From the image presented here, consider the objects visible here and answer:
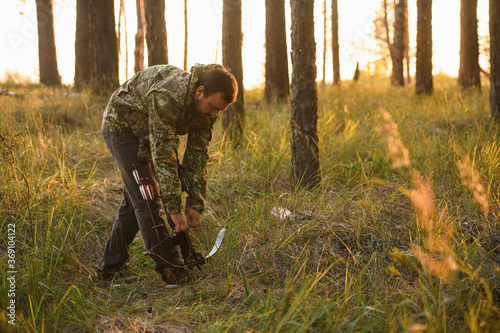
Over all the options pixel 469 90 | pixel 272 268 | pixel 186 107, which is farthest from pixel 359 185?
pixel 469 90

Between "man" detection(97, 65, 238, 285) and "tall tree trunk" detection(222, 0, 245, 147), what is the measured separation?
9.61 feet

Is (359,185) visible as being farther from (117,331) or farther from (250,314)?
(117,331)

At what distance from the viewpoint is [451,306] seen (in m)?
2.53

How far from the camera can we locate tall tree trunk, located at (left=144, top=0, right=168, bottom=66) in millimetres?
6668

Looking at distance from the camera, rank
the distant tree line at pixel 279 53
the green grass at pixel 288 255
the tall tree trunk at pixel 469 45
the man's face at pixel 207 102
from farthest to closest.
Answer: the tall tree trunk at pixel 469 45 < the distant tree line at pixel 279 53 < the man's face at pixel 207 102 < the green grass at pixel 288 255

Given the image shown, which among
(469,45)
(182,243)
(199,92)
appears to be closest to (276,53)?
(469,45)

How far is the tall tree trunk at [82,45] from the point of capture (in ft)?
40.4

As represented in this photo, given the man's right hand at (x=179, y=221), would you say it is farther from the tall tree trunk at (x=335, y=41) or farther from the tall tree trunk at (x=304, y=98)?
the tall tree trunk at (x=335, y=41)

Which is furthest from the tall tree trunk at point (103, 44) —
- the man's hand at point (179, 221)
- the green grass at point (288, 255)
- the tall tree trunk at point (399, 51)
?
the tall tree trunk at point (399, 51)

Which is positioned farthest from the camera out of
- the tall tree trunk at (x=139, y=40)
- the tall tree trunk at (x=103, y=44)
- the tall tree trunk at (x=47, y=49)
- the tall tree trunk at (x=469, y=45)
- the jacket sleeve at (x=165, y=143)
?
the tall tree trunk at (x=47, y=49)

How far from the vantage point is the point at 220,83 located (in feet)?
9.48

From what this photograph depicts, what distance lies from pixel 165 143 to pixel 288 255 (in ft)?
4.26

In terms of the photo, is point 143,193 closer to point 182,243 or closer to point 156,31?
point 182,243

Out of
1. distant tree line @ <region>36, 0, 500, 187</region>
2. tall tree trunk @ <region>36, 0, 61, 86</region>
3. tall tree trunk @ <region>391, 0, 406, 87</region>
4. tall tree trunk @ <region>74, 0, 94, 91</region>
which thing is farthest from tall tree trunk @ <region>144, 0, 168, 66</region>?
tall tree trunk @ <region>391, 0, 406, 87</region>
